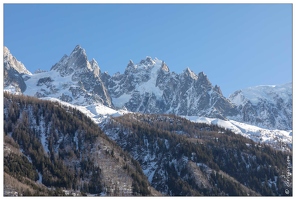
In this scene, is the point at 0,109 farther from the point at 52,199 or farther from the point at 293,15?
the point at 293,15

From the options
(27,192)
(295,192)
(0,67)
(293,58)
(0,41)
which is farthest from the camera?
(27,192)

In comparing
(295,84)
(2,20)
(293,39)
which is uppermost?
(2,20)

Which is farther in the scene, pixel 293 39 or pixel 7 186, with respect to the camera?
pixel 7 186

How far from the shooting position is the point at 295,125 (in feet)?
375

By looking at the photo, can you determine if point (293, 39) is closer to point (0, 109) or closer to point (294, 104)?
point (294, 104)

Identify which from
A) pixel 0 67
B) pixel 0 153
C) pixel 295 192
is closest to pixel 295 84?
pixel 295 192

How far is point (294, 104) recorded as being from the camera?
4109 inches

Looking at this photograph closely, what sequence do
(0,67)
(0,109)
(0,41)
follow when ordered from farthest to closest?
(0,109)
(0,67)
(0,41)

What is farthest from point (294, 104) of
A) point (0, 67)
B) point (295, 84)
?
point (0, 67)

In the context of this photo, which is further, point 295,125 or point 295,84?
point 295,125

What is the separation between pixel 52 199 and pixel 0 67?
3626 cm

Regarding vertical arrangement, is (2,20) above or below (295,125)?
above

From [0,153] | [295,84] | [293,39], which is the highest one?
[293,39]

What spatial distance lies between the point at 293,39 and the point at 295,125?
2620 cm
